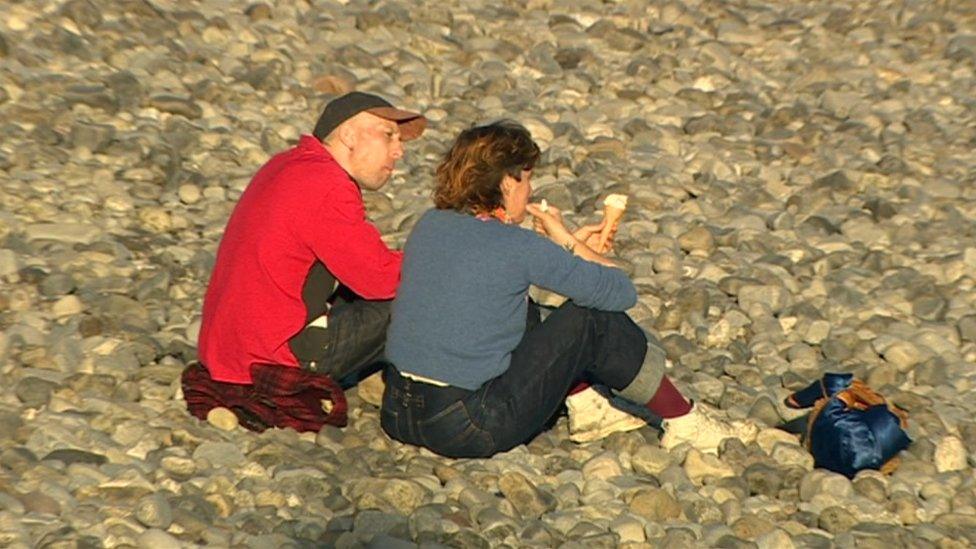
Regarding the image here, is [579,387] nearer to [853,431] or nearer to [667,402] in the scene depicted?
[667,402]

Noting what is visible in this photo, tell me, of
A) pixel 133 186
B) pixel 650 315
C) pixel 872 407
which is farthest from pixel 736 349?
pixel 133 186

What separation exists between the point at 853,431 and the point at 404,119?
2296 mm

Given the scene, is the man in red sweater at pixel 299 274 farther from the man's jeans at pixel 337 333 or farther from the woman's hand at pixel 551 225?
the woman's hand at pixel 551 225

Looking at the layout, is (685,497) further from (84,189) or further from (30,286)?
(84,189)

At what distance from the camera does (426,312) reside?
699 cm

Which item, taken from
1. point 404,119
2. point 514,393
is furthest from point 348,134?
point 514,393

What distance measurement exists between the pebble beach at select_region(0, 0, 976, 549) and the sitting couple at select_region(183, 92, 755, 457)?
0.52ft

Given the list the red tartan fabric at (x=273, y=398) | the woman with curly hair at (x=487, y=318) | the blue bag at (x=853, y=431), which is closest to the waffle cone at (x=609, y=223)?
the woman with curly hair at (x=487, y=318)

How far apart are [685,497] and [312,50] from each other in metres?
6.48


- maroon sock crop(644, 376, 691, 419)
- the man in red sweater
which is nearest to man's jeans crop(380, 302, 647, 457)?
maroon sock crop(644, 376, 691, 419)

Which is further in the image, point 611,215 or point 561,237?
point 611,215

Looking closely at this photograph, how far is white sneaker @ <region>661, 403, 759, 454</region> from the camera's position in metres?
7.41

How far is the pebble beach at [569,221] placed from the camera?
6.68 metres

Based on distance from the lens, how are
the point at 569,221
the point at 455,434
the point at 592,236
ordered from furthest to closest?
the point at 569,221 → the point at 592,236 → the point at 455,434
